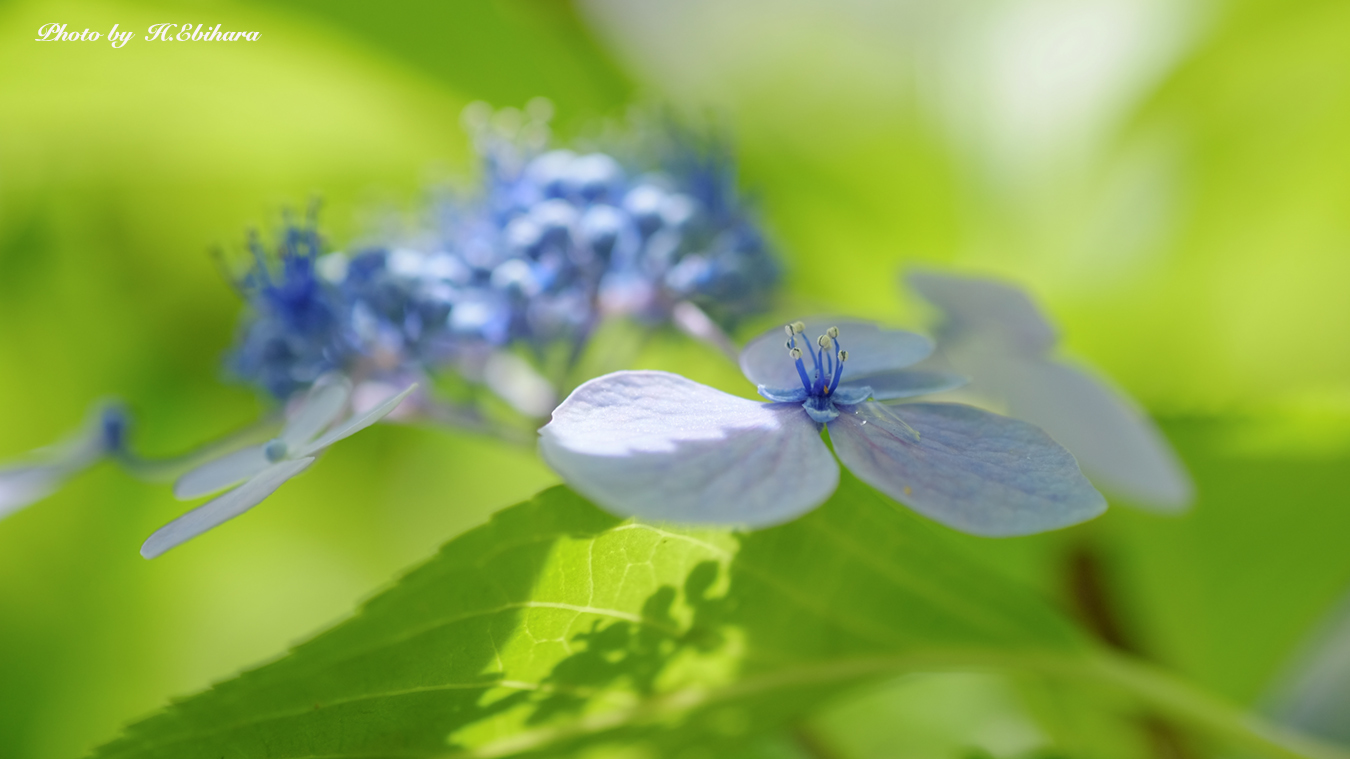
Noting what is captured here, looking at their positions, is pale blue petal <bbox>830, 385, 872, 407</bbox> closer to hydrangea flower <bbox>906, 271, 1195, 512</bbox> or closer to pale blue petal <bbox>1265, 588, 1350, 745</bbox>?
hydrangea flower <bbox>906, 271, 1195, 512</bbox>

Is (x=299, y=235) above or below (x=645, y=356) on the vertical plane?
above

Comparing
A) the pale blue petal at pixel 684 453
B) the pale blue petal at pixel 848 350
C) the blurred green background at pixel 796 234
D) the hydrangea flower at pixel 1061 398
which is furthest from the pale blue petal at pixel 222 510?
the blurred green background at pixel 796 234

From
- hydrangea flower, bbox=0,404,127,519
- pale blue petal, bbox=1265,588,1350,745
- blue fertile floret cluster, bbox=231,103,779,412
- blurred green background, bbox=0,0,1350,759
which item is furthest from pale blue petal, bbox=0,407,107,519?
pale blue petal, bbox=1265,588,1350,745

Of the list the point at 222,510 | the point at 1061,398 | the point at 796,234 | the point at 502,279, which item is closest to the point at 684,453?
the point at 222,510

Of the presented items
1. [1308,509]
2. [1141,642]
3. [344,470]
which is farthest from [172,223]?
[1308,509]

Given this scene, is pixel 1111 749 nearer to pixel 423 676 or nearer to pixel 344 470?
pixel 423 676
